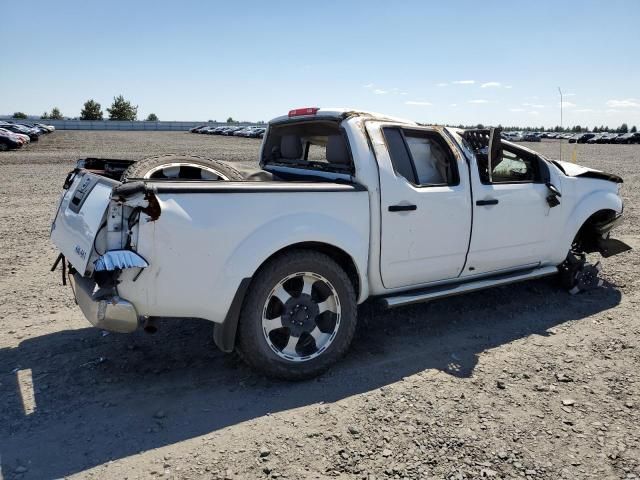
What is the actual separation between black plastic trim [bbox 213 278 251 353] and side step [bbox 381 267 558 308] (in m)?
1.25

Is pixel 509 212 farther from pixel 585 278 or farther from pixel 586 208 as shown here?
pixel 585 278

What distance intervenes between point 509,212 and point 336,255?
1875 millimetres

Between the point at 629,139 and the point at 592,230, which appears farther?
the point at 629,139

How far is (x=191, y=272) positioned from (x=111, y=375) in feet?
3.92

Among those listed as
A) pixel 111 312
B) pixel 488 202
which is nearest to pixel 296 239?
pixel 111 312

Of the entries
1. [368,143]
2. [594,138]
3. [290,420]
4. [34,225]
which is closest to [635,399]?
[290,420]

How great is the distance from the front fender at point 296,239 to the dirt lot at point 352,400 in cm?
89

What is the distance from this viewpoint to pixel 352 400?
3.65 metres

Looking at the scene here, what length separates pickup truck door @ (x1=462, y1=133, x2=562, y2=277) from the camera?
15.7 feet

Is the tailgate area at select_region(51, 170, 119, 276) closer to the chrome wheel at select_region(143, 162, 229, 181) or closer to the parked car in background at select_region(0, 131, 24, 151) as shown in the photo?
the chrome wheel at select_region(143, 162, 229, 181)

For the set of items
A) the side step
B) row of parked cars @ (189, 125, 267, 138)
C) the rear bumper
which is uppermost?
row of parked cars @ (189, 125, 267, 138)

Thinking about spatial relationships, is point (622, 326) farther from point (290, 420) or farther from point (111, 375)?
point (111, 375)

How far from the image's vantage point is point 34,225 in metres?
8.84

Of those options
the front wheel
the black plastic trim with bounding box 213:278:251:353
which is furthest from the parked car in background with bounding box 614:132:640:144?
the black plastic trim with bounding box 213:278:251:353
